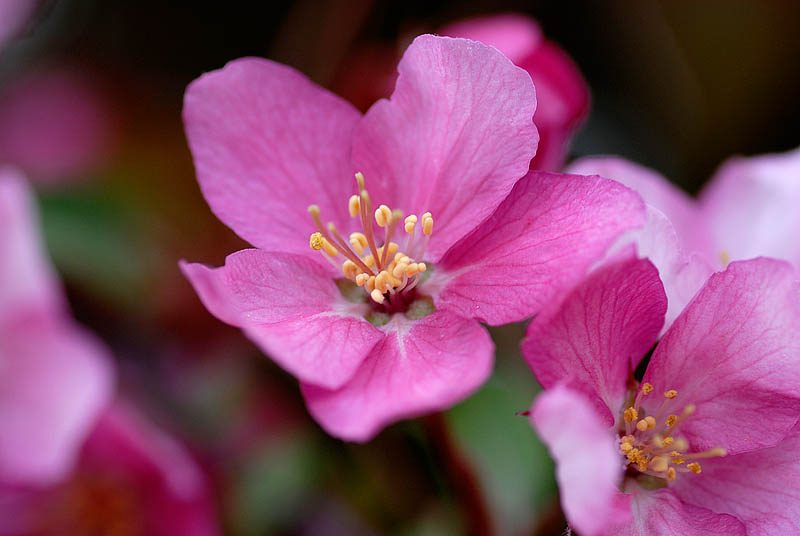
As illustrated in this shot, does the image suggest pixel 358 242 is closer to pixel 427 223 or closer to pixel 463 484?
pixel 427 223

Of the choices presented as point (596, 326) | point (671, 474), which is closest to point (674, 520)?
point (671, 474)

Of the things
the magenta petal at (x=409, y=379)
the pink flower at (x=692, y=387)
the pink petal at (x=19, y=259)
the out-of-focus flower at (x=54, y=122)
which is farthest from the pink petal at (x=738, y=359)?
the out-of-focus flower at (x=54, y=122)

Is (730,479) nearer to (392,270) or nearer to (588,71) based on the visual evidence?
(392,270)

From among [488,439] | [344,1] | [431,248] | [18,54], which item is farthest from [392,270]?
[18,54]

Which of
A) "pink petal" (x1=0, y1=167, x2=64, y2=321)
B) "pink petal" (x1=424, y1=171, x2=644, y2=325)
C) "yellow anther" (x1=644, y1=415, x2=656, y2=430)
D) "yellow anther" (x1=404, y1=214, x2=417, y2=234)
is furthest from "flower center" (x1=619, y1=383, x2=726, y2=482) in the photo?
"pink petal" (x1=0, y1=167, x2=64, y2=321)

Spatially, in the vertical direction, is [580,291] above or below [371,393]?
above
